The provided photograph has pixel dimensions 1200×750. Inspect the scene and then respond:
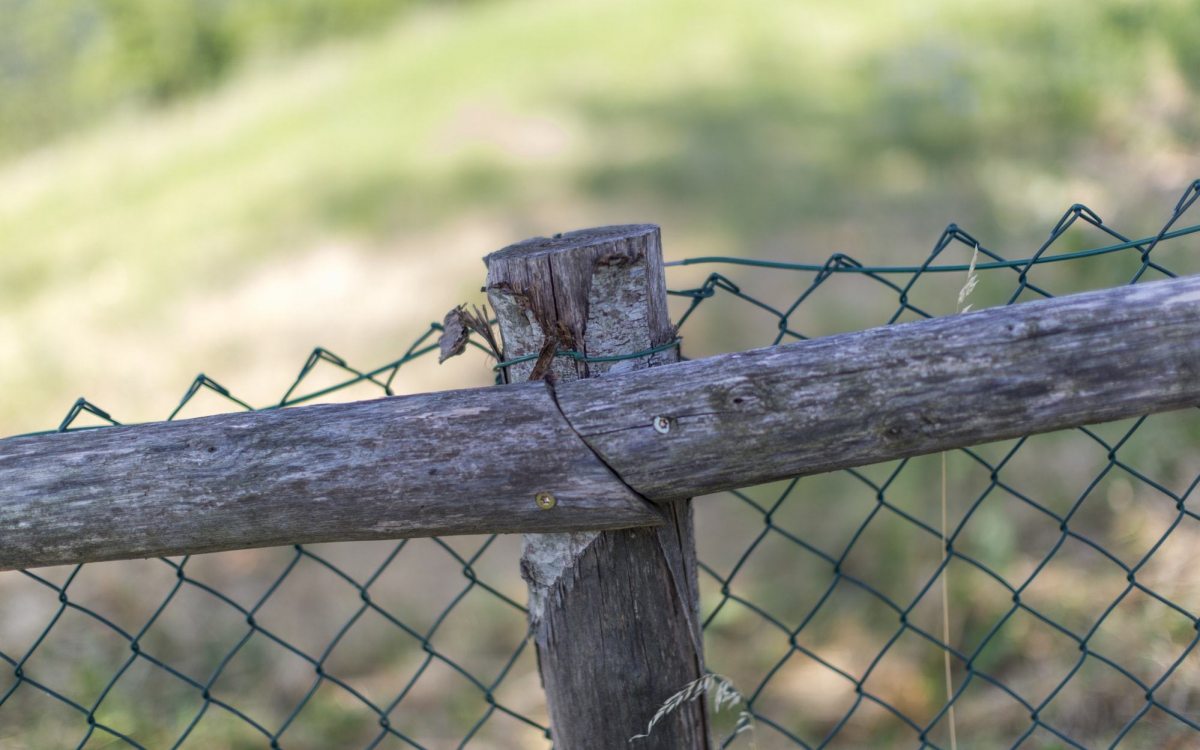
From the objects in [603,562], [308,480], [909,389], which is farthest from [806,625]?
[308,480]

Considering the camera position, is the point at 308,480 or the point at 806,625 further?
the point at 806,625

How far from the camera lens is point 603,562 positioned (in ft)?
4.09

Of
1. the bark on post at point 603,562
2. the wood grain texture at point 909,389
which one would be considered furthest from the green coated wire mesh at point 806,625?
the wood grain texture at point 909,389

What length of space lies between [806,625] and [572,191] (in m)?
5.05

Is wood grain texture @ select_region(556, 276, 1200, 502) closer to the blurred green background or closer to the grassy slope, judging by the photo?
the blurred green background

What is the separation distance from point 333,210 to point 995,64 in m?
5.30

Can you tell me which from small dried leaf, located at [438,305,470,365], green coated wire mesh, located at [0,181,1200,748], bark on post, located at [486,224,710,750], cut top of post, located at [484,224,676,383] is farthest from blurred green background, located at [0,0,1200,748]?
small dried leaf, located at [438,305,470,365]

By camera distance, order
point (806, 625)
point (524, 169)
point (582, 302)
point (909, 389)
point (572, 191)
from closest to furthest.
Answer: point (909, 389), point (582, 302), point (806, 625), point (572, 191), point (524, 169)

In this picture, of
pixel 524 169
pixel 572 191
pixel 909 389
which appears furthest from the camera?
pixel 524 169

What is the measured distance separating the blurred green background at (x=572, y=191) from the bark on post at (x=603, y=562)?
6.12 feet

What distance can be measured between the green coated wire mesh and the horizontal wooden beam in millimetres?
1453

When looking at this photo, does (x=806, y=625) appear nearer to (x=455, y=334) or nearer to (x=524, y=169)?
(x=455, y=334)

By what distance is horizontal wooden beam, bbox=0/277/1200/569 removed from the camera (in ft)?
3.63

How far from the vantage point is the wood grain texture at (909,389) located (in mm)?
1104
